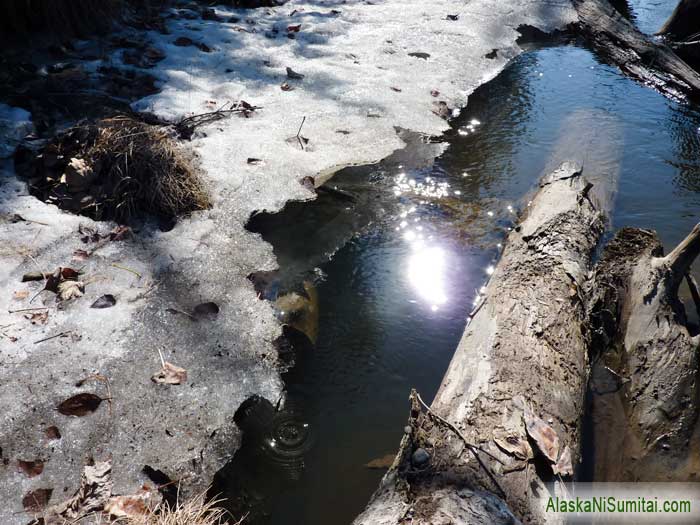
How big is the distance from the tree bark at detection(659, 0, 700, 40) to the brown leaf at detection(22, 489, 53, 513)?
1001 cm

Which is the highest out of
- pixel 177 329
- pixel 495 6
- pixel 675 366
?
pixel 495 6

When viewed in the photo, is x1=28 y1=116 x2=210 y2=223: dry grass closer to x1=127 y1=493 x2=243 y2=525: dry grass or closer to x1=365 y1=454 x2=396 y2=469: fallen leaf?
x1=127 y1=493 x2=243 y2=525: dry grass

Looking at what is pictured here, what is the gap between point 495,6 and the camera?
322 inches

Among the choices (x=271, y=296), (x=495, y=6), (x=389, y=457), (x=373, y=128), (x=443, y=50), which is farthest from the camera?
(x=495, y=6)

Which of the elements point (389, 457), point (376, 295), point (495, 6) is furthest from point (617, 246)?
point (495, 6)

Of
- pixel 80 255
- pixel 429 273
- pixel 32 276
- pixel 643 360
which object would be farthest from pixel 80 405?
pixel 643 360

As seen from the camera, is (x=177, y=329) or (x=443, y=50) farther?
(x=443, y=50)

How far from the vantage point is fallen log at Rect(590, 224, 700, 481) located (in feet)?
7.86

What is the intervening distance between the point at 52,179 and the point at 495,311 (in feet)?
9.87

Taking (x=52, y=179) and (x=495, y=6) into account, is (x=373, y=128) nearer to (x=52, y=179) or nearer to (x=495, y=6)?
(x=52, y=179)

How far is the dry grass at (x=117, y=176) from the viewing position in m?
3.22

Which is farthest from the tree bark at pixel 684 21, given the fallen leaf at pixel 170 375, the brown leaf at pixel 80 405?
the brown leaf at pixel 80 405

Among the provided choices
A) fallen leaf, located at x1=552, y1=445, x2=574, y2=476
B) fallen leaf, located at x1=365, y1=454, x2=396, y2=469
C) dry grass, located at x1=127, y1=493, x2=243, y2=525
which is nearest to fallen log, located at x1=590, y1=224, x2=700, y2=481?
fallen leaf, located at x1=552, y1=445, x2=574, y2=476

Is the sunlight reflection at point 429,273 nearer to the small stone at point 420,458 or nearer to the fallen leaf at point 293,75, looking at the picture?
the small stone at point 420,458
